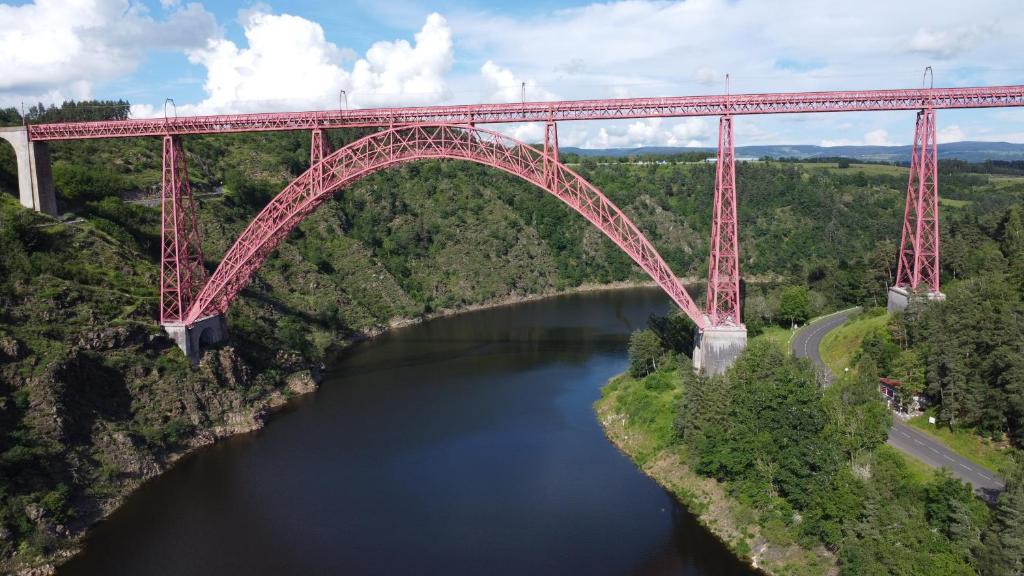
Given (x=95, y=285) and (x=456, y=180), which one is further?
(x=456, y=180)

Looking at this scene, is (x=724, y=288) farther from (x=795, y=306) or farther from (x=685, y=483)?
(x=795, y=306)

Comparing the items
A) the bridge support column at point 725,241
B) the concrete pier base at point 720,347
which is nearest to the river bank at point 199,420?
the concrete pier base at point 720,347

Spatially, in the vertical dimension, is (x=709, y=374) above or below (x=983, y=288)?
below

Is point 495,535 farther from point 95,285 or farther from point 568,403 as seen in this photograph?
point 95,285

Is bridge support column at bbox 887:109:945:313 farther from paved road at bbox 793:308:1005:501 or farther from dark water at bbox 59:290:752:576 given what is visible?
dark water at bbox 59:290:752:576

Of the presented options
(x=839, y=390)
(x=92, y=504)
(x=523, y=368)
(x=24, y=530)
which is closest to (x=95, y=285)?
(x=92, y=504)

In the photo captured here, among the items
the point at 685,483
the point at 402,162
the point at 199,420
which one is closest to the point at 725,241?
the point at 685,483

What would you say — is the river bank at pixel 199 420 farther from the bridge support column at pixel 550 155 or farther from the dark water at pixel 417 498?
the bridge support column at pixel 550 155
